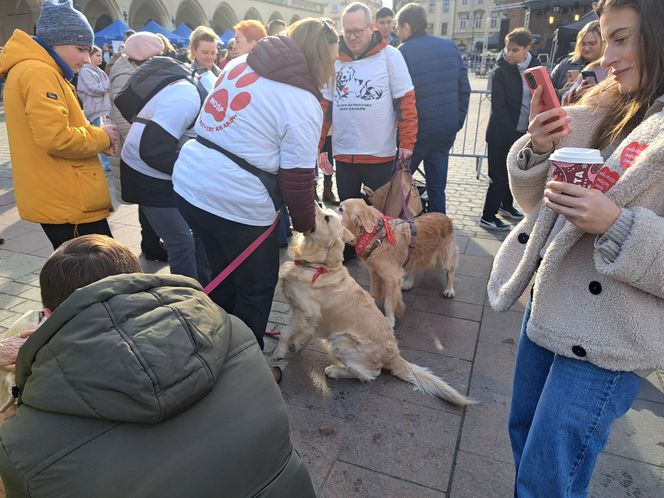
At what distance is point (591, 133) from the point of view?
1.50 meters

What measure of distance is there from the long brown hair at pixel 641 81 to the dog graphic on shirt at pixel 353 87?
9.56 ft

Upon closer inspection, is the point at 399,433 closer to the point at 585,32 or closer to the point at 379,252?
the point at 379,252

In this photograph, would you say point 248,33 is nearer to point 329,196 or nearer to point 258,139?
point 258,139

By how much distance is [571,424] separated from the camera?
1428 millimetres

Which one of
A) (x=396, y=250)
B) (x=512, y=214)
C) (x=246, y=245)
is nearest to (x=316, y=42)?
(x=246, y=245)

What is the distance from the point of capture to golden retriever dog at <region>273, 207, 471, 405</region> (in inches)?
117

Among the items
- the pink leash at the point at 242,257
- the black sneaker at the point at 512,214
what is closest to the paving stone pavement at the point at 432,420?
the pink leash at the point at 242,257

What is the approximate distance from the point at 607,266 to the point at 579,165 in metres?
0.29

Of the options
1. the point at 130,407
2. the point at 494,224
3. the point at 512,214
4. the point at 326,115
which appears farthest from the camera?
the point at 512,214

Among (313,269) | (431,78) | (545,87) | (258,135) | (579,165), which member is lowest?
(313,269)

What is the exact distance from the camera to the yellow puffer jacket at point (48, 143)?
2566mm

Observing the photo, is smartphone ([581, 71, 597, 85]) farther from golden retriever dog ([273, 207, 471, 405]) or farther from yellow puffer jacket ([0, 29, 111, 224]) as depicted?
yellow puffer jacket ([0, 29, 111, 224])

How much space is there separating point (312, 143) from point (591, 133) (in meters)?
1.32

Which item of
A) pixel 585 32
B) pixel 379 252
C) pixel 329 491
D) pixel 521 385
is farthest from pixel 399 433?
pixel 585 32
